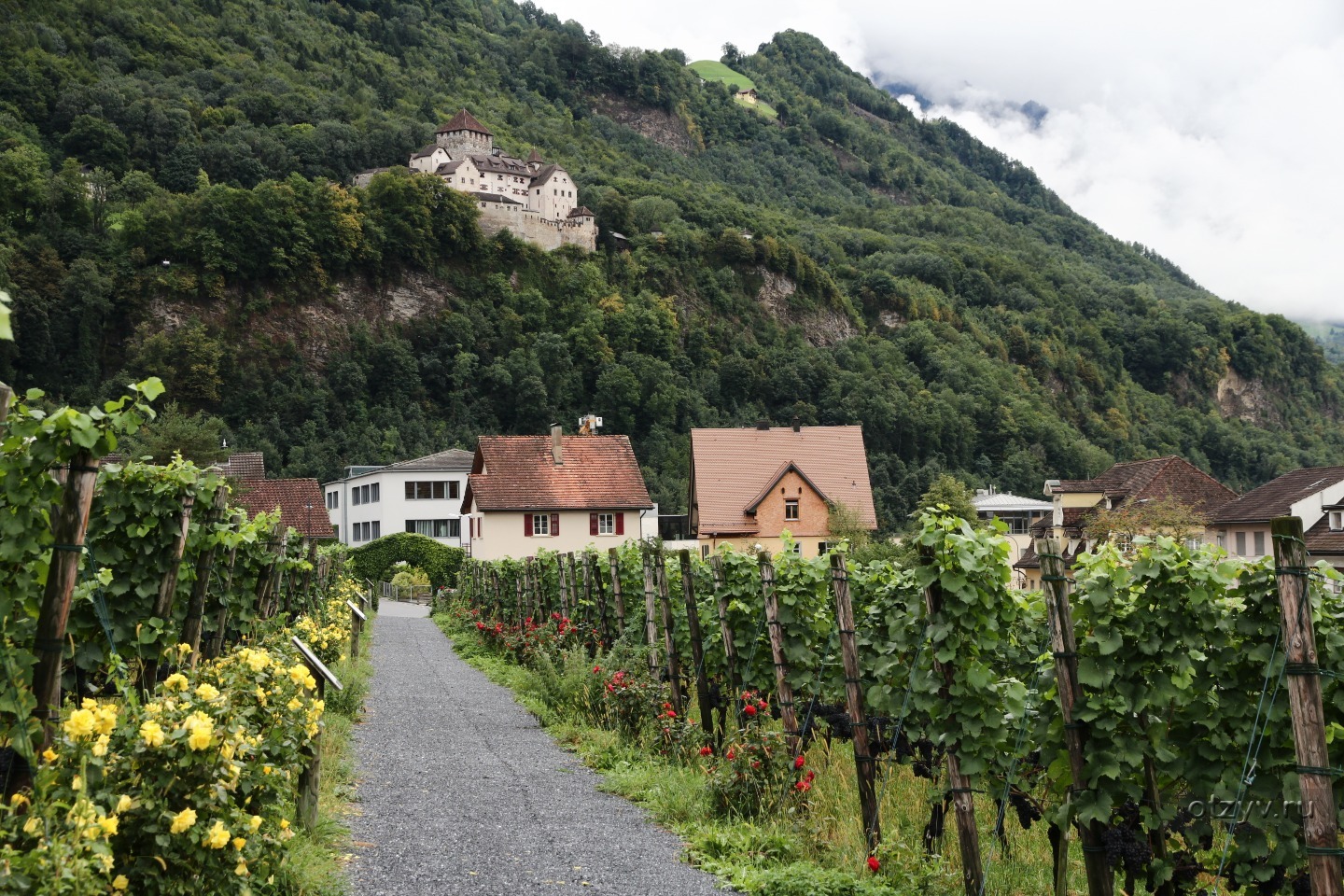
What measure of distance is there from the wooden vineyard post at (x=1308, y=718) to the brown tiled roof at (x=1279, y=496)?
52698 millimetres

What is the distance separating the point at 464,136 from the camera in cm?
16925

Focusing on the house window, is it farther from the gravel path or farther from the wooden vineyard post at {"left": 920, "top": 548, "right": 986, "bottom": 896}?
the wooden vineyard post at {"left": 920, "top": 548, "right": 986, "bottom": 896}

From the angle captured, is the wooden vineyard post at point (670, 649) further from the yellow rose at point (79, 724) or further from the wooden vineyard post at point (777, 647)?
the yellow rose at point (79, 724)

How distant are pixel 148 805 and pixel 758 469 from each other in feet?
179

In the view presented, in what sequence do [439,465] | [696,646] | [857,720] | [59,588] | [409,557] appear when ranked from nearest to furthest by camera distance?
[59,588] → [857,720] → [696,646] → [409,557] → [439,465]

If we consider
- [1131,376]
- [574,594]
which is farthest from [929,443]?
[574,594]

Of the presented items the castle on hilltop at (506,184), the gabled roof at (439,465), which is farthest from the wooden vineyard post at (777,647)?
the castle on hilltop at (506,184)

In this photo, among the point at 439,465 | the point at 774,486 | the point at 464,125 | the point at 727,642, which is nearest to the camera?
the point at 727,642

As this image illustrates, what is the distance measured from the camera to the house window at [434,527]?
72938mm

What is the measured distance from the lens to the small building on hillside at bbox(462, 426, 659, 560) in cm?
5112

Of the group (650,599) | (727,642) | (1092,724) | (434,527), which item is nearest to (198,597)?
(1092,724)

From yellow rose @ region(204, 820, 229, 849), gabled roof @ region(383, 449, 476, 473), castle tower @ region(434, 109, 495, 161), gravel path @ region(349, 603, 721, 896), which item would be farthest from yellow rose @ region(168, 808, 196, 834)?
castle tower @ region(434, 109, 495, 161)

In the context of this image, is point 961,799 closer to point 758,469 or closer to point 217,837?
point 217,837

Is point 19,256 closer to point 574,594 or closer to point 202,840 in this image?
point 574,594
